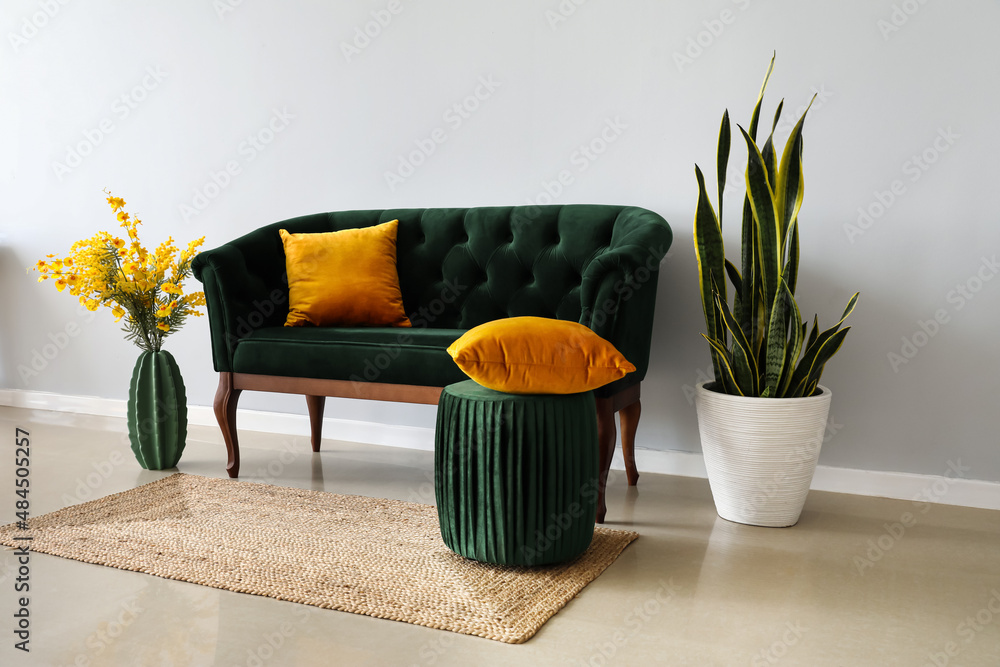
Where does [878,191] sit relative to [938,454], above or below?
above

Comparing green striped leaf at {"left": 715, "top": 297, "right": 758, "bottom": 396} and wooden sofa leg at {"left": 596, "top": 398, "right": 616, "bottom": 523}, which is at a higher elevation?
green striped leaf at {"left": 715, "top": 297, "right": 758, "bottom": 396}

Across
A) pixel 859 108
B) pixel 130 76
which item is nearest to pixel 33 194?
pixel 130 76

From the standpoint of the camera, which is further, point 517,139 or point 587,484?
point 517,139

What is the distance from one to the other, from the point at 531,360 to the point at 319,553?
2.39 feet

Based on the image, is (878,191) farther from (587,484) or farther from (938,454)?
(587,484)

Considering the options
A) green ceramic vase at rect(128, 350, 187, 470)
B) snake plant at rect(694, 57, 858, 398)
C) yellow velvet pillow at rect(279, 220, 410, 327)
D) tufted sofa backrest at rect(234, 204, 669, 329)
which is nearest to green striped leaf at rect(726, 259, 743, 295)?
snake plant at rect(694, 57, 858, 398)

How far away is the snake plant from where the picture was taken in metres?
2.15

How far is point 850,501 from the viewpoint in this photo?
250cm

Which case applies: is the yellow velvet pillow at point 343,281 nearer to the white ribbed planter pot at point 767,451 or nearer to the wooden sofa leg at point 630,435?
the wooden sofa leg at point 630,435

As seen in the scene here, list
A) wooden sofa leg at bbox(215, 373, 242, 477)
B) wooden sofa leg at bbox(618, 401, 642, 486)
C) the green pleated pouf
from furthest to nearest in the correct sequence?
wooden sofa leg at bbox(215, 373, 242, 477) < wooden sofa leg at bbox(618, 401, 642, 486) < the green pleated pouf

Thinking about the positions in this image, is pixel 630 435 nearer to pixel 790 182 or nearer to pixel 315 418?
pixel 790 182

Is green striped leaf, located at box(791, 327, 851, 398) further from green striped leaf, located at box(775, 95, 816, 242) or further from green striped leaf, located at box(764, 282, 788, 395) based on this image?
green striped leaf, located at box(775, 95, 816, 242)

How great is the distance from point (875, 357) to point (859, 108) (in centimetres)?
80

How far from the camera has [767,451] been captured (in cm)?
220
